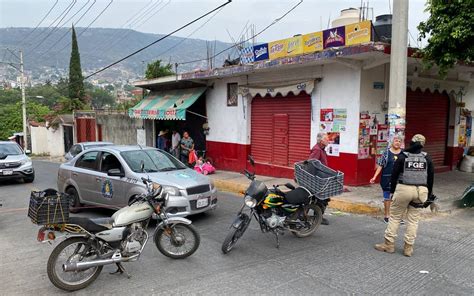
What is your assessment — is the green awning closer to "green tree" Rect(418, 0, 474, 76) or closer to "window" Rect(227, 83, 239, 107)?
"window" Rect(227, 83, 239, 107)

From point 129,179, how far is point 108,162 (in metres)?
1.00

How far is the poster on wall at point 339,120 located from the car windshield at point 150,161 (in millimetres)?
4612

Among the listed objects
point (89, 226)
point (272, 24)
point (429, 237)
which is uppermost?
point (272, 24)

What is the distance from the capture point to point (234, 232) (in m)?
5.62

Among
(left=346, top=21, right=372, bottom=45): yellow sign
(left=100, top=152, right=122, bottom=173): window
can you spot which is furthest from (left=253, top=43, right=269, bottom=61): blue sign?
(left=100, top=152, right=122, bottom=173): window

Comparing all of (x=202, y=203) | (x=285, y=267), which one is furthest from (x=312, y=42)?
(x=285, y=267)

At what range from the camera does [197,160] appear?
1430 centimetres

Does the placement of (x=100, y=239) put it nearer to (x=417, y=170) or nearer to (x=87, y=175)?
(x=87, y=175)

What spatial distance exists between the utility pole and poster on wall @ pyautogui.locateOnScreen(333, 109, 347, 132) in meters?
1.76

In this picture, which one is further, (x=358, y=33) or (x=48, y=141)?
(x=48, y=141)

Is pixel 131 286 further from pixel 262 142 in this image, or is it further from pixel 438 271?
pixel 262 142

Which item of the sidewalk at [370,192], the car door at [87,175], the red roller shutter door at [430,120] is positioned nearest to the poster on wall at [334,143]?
the sidewalk at [370,192]

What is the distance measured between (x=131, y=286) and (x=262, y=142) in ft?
30.7

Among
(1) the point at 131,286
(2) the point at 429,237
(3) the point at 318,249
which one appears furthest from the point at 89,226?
(2) the point at 429,237
